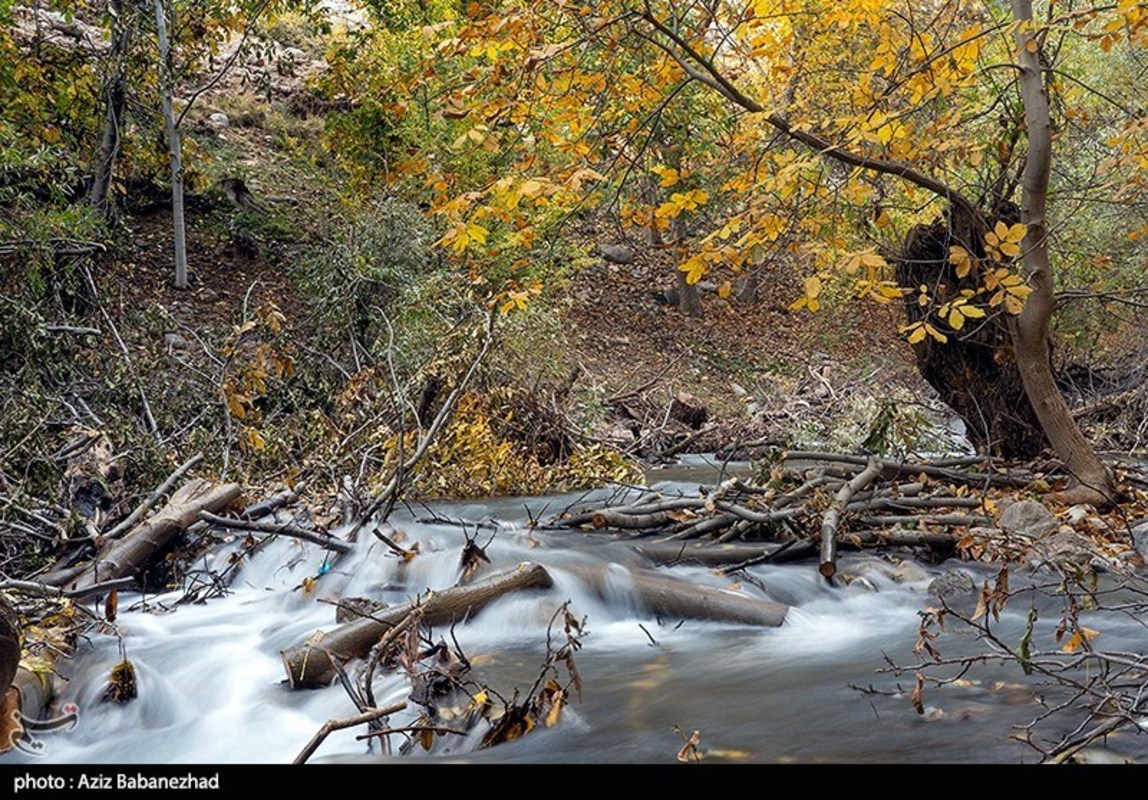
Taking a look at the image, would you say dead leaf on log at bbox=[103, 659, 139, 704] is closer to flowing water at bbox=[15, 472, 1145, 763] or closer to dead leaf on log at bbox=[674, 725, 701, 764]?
flowing water at bbox=[15, 472, 1145, 763]

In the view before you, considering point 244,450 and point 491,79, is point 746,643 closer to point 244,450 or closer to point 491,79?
point 491,79

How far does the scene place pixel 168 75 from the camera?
1517cm

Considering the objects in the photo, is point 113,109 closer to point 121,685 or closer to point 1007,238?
point 121,685

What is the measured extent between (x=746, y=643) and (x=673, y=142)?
16.5m

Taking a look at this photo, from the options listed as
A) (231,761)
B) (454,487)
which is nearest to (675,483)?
(454,487)

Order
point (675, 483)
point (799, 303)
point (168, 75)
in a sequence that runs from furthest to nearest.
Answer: point (168, 75) < point (675, 483) < point (799, 303)

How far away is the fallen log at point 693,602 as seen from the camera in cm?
577

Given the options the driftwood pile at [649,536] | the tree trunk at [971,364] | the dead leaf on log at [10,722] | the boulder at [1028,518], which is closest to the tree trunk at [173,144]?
the driftwood pile at [649,536]

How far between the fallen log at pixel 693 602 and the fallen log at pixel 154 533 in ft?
9.40

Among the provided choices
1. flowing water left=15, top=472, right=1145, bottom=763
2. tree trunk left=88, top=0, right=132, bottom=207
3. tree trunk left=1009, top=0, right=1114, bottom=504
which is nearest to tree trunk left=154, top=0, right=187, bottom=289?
tree trunk left=88, top=0, right=132, bottom=207

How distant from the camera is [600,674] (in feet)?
16.5

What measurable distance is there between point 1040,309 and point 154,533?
6586 mm

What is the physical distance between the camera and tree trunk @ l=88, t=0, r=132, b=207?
1385 cm

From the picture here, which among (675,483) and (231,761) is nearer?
(231,761)
